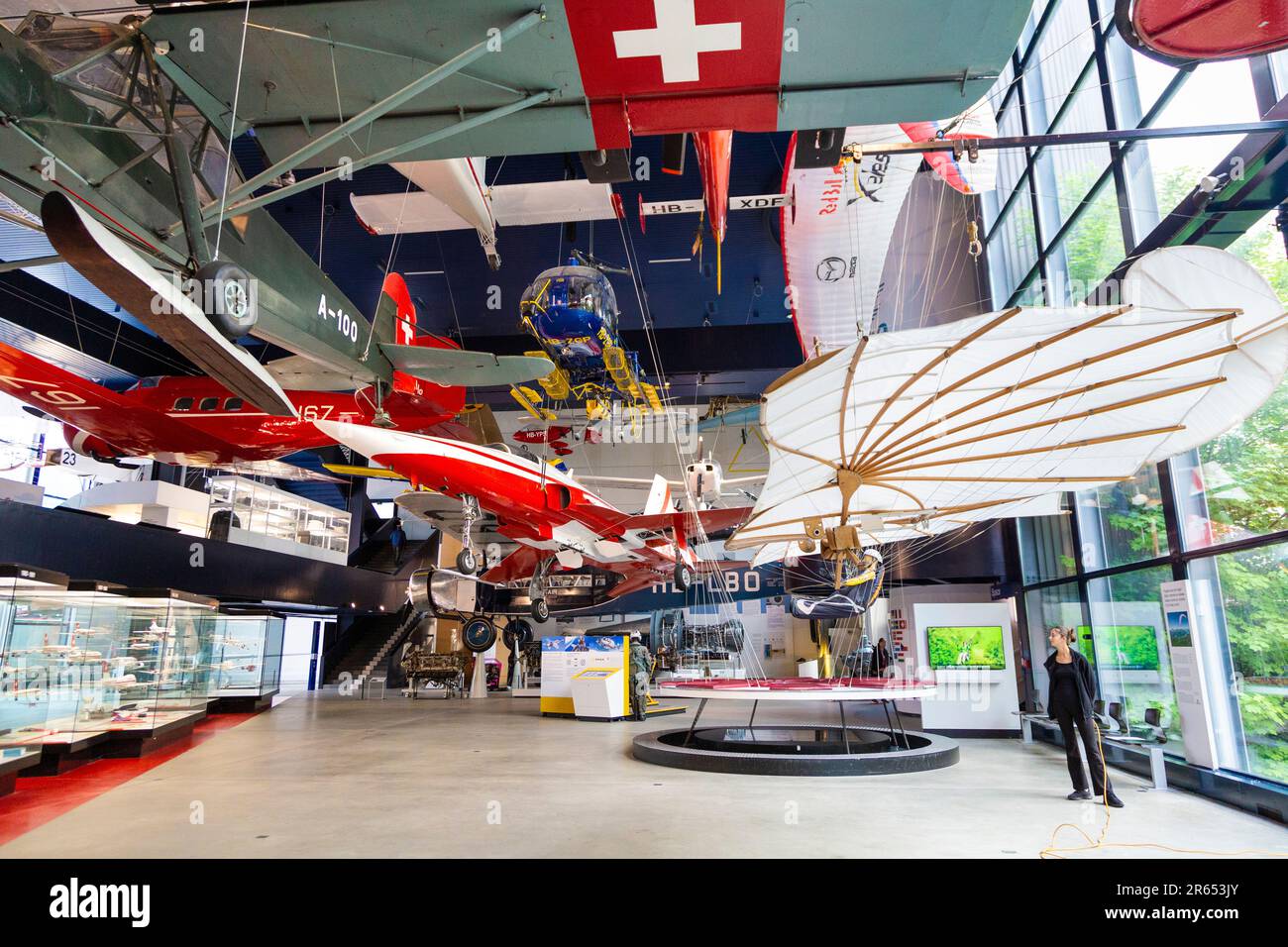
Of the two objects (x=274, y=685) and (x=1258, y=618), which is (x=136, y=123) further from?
(x=274, y=685)

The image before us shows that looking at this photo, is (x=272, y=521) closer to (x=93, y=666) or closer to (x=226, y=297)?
(x=93, y=666)

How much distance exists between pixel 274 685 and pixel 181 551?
8.42 m

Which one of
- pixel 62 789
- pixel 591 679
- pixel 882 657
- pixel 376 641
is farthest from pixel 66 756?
pixel 376 641

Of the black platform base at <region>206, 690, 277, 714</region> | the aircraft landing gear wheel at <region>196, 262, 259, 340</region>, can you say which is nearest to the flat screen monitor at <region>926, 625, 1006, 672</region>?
the aircraft landing gear wheel at <region>196, 262, 259, 340</region>

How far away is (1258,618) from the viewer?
20.2ft

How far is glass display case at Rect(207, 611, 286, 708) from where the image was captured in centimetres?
1145

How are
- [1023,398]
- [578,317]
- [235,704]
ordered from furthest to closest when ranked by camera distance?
[235,704] → [578,317] → [1023,398]

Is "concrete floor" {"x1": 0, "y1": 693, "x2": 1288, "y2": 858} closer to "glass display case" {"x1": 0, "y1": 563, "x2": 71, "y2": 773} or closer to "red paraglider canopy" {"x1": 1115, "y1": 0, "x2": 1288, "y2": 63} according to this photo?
"glass display case" {"x1": 0, "y1": 563, "x2": 71, "y2": 773}

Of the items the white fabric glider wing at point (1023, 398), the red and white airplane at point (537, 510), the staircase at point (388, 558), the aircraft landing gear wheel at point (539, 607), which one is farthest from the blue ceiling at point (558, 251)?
the staircase at point (388, 558)

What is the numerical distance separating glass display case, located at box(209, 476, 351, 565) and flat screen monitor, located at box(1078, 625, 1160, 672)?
53.6ft

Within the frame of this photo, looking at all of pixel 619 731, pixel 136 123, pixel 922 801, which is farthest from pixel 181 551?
pixel 922 801

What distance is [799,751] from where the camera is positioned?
29.9 feet

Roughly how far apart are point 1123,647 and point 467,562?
338 inches

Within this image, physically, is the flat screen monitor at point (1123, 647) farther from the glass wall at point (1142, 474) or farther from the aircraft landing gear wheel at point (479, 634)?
the aircraft landing gear wheel at point (479, 634)
